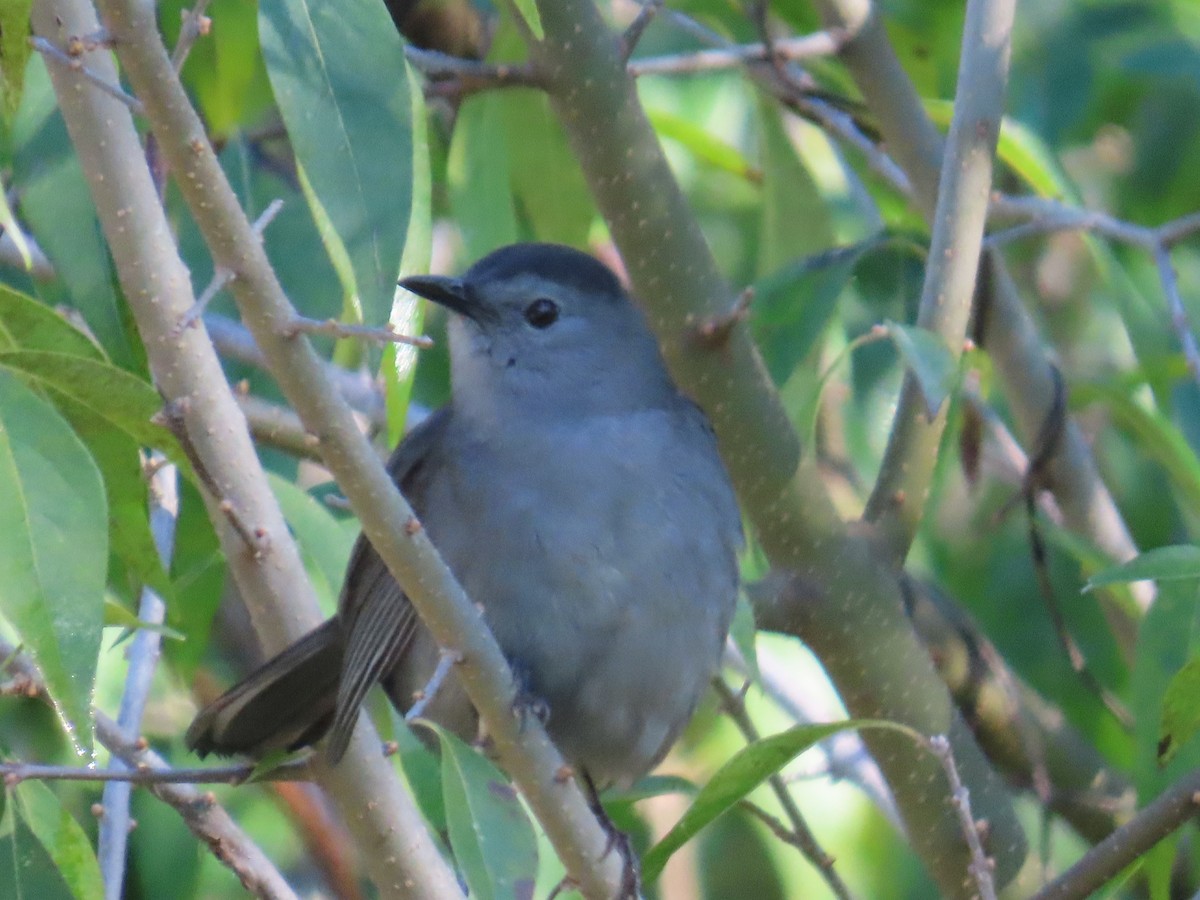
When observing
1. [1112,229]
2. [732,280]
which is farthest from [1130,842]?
[732,280]

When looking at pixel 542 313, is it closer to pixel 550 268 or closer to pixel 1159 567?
pixel 550 268

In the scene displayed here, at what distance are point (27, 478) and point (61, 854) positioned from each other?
2.49 ft

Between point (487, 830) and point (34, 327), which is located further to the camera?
point (487, 830)

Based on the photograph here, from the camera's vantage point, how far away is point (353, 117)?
1925 mm

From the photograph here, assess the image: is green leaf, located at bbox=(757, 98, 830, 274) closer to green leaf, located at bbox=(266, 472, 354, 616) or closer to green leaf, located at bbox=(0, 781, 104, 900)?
green leaf, located at bbox=(266, 472, 354, 616)

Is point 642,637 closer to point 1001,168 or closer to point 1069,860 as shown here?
point 1001,168

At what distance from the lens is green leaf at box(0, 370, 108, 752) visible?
5.74 ft

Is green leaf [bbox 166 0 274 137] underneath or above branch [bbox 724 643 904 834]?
above

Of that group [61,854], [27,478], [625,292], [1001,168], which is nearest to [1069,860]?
[1001,168]

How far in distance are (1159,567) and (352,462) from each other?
3.42ft

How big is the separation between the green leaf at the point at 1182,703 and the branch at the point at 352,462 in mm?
812

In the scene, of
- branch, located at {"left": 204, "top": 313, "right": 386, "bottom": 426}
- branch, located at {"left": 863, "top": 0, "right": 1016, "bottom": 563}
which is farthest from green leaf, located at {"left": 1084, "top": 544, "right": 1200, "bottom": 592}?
Answer: branch, located at {"left": 204, "top": 313, "right": 386, "bottom": 426}

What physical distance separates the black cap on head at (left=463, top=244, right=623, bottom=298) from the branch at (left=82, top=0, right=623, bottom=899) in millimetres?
1376

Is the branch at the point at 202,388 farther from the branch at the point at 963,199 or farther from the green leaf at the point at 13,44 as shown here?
the branch at the point at 963,199
